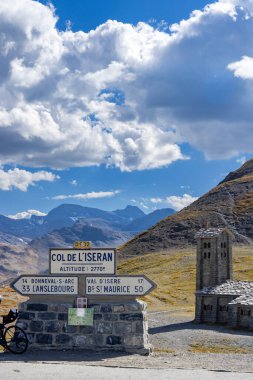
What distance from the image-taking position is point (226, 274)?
56.3 meters

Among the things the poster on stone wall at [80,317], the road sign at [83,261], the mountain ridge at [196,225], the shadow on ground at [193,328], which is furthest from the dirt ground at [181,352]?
the mountain ridge at [196,225]

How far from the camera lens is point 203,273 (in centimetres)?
5616

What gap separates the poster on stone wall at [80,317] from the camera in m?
20.7

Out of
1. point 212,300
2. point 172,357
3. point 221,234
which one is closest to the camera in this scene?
point 172,357

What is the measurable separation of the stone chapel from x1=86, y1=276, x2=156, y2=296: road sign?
2682 centimetres

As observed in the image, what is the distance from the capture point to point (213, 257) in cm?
5584

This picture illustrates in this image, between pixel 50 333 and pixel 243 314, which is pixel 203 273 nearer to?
pixel 243 314

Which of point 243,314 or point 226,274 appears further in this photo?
point 226,274

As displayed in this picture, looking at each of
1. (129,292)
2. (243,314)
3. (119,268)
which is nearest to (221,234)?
(243,314)

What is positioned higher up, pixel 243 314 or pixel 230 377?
pixel 230 377

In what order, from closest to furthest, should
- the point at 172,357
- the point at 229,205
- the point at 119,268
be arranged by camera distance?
the point at 172,357
the point at 119,268
the point at 229,205

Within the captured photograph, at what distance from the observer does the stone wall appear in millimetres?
20453

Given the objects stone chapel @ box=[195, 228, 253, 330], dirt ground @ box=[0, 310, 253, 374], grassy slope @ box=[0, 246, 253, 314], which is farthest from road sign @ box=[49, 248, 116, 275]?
grassy slope @ box=[0, 246, 253, 314]

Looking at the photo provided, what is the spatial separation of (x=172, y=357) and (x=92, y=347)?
3115 millimetres
